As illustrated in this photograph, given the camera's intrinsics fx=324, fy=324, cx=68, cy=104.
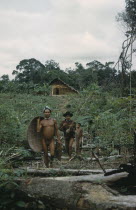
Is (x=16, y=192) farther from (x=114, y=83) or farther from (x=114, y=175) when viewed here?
(x=114, y=83)

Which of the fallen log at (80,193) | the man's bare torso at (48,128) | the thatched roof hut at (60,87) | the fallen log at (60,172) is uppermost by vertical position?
the thatched roof hut at (60,87)

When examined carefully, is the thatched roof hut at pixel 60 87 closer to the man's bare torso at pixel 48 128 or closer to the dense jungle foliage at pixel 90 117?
the dense jungle foliage at pixel 90 117

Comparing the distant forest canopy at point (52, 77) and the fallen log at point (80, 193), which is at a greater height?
the distant forest canopy at point (52, 77)

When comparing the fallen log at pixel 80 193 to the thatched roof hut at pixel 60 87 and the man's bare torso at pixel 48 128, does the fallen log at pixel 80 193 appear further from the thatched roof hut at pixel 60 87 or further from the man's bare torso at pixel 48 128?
the thatched roof hut at pixel 60 87

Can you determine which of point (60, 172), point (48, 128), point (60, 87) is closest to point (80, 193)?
point (60, 172)

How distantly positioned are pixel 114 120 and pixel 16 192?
326 inches

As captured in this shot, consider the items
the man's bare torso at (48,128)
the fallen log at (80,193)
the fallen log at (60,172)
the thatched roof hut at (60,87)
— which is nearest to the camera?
the fallen log at (80,193)

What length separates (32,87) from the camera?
105 feet

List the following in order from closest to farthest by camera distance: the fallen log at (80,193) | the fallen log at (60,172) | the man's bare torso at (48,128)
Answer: the fallen log at (80,193), the fallen log at (60,172), the man's bare torso at (48,128)

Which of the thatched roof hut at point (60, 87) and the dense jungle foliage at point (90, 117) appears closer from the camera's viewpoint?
the dense jungle foliage at point (90, 117)

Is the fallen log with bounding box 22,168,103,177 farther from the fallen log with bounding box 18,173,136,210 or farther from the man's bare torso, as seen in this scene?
the man's bare torso

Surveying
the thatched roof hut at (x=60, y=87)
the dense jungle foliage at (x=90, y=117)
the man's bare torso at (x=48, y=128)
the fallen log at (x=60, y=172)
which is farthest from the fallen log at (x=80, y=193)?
the thatched roof hut at (x=60, y=87)

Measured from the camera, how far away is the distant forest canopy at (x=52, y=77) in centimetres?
928

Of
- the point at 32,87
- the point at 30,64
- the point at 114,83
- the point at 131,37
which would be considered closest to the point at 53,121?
the point at 114,83
